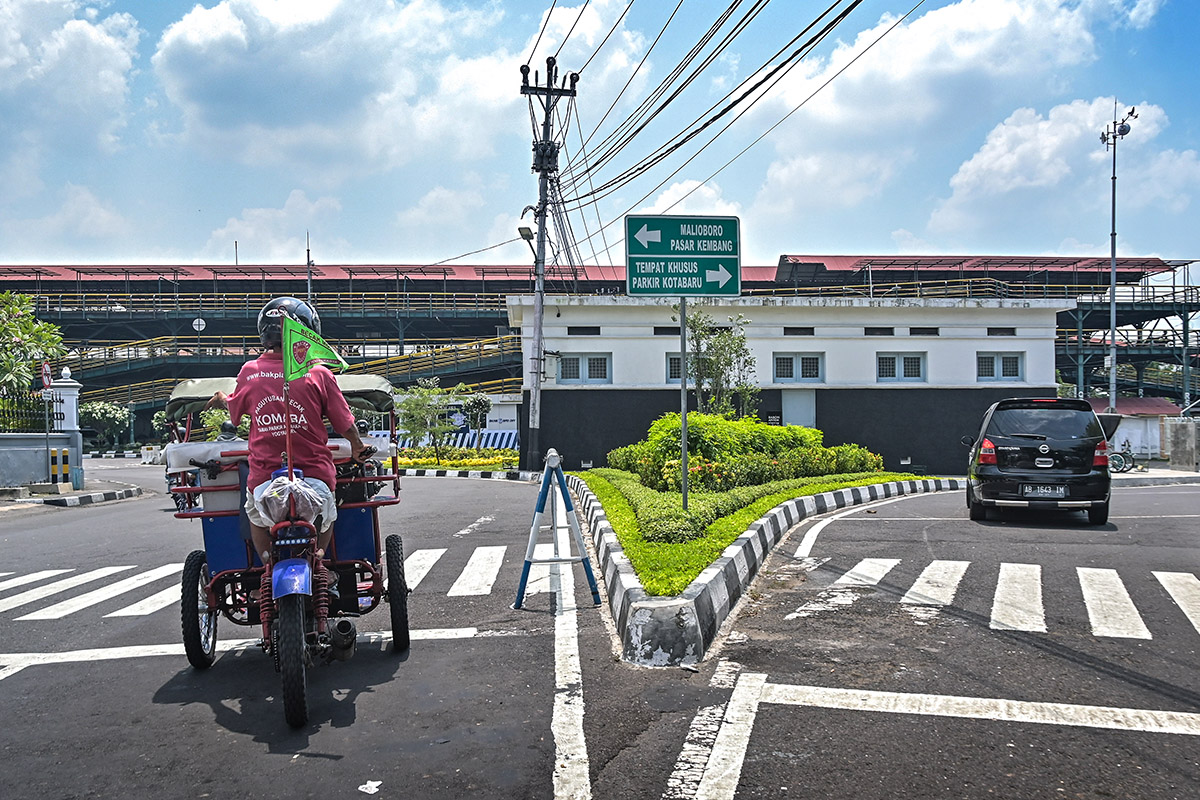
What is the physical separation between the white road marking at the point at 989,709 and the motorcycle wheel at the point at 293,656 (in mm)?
2189

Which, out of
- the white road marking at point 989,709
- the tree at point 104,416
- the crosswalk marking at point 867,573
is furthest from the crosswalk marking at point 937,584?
the tree at point 104,416

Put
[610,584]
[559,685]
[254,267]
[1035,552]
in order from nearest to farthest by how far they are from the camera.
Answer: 1. [559,685]
2. [610,584]
3. [1035,552]
4. [254,267]

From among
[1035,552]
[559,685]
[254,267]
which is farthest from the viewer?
[254,267]

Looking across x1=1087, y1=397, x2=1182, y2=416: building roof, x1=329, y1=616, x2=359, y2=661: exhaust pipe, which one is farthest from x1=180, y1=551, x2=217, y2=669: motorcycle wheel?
x1=1087, y1=397, x2=1182, y2=416: building roof

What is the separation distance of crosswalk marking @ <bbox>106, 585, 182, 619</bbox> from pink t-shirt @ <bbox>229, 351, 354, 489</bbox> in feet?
9.79

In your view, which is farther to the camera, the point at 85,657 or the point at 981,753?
the point at 85,657

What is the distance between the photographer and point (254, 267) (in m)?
48.9

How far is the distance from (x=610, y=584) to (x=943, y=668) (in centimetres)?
270

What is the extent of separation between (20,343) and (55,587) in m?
16.0

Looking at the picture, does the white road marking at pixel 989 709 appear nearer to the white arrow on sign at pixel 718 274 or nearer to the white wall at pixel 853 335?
the white arrow on sign at pixel 718 274

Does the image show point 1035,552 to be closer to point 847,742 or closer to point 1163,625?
point 1163,625

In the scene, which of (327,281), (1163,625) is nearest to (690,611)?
(1163,625)

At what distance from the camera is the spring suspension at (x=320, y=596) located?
4734 millimetres

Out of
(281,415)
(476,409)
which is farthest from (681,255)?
(476,409)
